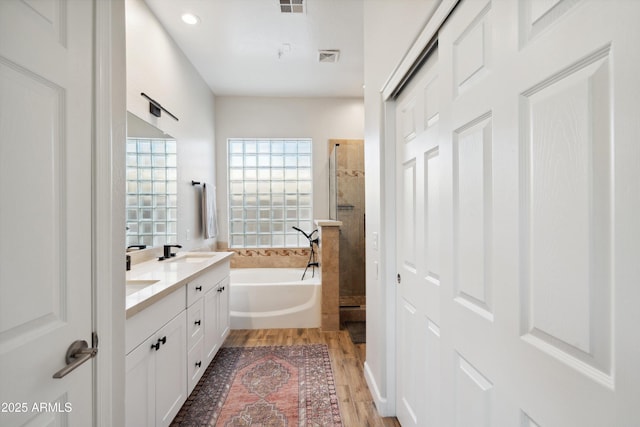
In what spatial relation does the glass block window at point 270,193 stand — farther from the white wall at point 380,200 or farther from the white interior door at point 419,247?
the white interior door at point 419,247

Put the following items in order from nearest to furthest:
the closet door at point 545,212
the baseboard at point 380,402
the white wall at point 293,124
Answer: the closet door at point 545,212, the baseboard at point 380,402, the white wall at point 293,124

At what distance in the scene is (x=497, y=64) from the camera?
2.55 feet

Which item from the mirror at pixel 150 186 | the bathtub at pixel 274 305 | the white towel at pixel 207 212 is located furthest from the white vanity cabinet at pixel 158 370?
the white towel at pixel 207 212

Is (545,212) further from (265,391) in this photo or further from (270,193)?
(270,193)

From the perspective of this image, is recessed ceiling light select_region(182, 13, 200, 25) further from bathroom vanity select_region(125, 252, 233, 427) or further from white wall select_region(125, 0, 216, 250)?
bathroom vanity select_region(125, 252, 233, 427)

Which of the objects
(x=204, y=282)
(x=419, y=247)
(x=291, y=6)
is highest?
(x=291, y=6)

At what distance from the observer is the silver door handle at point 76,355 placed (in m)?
0.75

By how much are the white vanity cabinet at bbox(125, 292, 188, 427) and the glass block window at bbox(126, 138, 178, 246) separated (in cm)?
100

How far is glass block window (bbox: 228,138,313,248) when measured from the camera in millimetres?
4445

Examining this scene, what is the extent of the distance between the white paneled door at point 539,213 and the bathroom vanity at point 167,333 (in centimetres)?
132

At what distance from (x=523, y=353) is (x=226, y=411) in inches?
72.2

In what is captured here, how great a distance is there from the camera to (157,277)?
6.15 feet

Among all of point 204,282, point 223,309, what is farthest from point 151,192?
point 223,309

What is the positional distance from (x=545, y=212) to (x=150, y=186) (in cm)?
280
